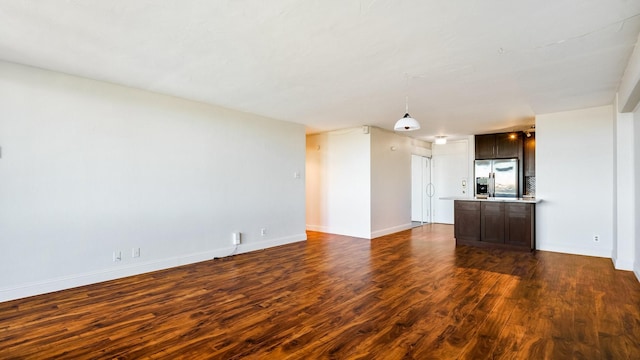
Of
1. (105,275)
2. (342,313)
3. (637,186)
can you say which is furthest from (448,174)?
(105,275)

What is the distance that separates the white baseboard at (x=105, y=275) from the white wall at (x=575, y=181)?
536 cm

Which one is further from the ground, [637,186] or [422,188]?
[637,186]

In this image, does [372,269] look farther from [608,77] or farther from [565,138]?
[565,138]

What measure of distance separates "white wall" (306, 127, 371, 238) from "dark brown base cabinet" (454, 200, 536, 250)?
6.23 feet

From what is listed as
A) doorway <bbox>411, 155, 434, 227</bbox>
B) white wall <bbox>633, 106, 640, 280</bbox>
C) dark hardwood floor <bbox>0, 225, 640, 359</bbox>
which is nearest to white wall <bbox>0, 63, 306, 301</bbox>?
dark hardwood floor <bbox>0, 225, 640, 359</bbox>

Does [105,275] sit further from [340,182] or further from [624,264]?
[624,264]

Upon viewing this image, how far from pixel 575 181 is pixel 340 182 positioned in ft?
14.4

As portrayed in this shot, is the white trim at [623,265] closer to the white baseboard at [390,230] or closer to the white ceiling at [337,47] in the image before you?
the white ceiling at [337,47]

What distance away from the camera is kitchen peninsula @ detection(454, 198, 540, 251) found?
5500mm

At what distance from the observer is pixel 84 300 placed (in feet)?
10.7

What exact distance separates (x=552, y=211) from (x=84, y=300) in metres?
7.04

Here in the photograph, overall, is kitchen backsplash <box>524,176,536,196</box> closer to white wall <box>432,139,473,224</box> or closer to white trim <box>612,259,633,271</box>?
white wall <box>432,139,473,224</box>

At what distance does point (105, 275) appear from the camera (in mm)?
3912

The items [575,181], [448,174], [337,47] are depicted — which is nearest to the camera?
[337,47]
